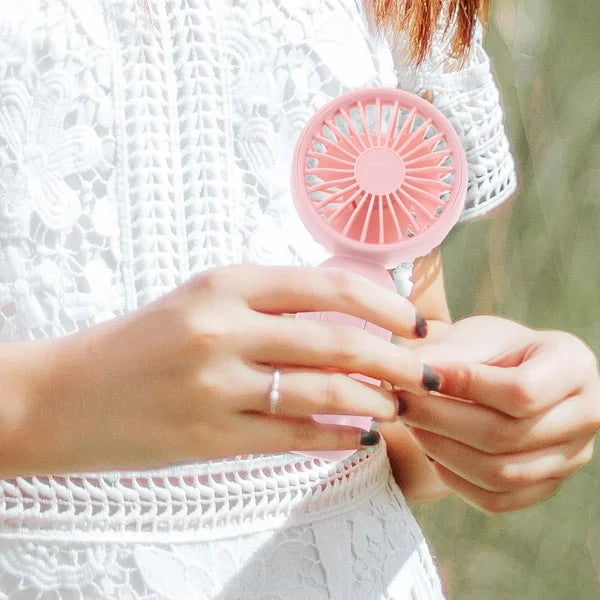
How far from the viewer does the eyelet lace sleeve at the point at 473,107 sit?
0.51m

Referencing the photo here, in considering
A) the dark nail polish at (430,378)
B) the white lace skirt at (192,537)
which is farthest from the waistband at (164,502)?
the dark nail polish at (430,378)

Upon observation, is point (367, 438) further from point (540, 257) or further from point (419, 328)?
point (540, 257)

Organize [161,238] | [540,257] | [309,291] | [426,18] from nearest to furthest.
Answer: [309,291] < [161,238] < [426,18] < [540,257]

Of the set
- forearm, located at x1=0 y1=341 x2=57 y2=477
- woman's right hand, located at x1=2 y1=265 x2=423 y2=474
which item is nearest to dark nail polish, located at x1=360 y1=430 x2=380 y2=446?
woman's right hand, located at x1=2 y1=265 x2=423 y2=474

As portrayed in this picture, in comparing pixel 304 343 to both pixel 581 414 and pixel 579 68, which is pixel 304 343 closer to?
pixel 581 414

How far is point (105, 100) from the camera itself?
0.38 meters

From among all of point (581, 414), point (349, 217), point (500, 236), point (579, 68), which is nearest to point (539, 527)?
point (500, 236)

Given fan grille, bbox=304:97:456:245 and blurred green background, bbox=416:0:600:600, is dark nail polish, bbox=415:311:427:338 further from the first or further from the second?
blurred green background, bbox=416:0:600:600

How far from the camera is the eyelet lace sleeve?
51cm

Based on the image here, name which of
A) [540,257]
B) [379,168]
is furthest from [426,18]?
[540,257]

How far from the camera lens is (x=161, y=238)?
0.37 meters

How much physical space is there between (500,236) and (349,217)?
69 centimetres

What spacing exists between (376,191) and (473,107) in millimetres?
250

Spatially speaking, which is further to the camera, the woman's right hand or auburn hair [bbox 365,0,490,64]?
auburn hair [bbox 365,0,490,64]
